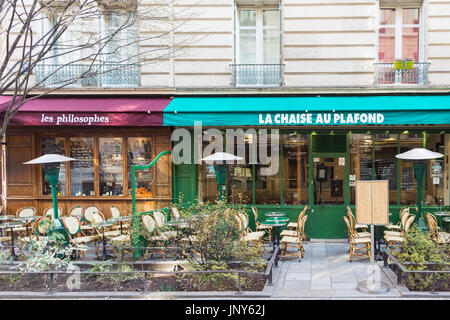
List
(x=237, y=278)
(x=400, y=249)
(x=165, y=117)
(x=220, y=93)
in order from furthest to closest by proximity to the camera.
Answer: (x=220, y=93), (x=165, y=117), (x=400, y=249), (x=237, y=278)

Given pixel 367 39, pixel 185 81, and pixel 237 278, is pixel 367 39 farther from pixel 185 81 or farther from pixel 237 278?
pixel 237 278

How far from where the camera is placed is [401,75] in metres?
11.1

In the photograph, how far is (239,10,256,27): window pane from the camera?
1185 cm

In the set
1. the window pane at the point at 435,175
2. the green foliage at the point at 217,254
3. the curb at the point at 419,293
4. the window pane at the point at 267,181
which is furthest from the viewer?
the window pane at the point at 267,181

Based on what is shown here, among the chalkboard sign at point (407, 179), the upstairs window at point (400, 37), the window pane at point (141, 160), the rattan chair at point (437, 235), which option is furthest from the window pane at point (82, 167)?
the rattan chair at point (437, 235)

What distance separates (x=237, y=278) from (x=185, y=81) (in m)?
6.56

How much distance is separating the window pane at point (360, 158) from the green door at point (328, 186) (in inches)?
6.5

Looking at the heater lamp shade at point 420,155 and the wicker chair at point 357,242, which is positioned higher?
the heater lamp shade at point 420,155

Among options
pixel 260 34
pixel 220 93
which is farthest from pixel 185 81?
pixel 260 34

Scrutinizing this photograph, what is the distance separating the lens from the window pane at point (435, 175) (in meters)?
11.2

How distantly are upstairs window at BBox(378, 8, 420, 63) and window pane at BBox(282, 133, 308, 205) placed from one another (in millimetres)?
3406

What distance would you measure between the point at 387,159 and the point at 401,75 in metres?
2.43

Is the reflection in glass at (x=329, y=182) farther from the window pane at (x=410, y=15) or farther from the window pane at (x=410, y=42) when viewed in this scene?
the window pane at (x=410, y=15)

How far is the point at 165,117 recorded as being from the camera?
1047 cm
